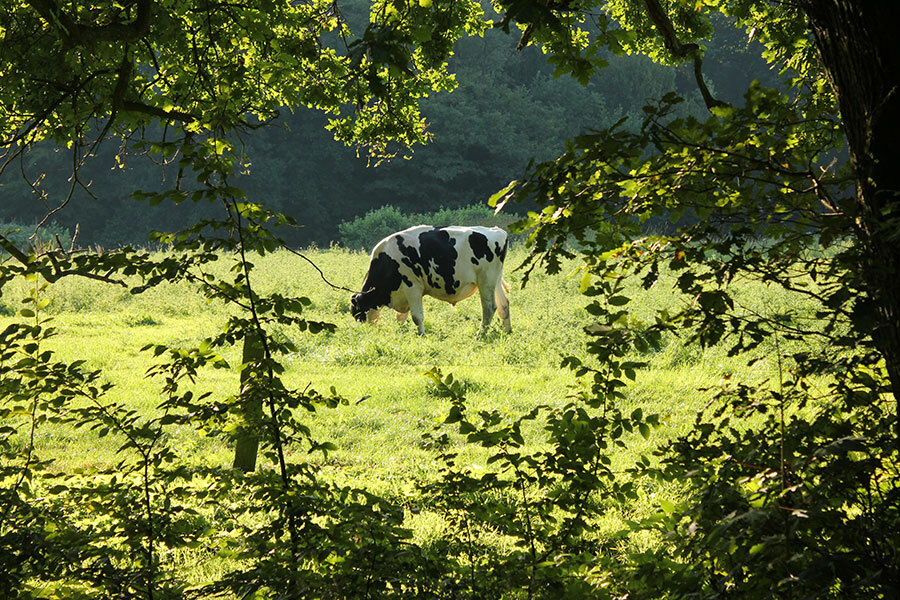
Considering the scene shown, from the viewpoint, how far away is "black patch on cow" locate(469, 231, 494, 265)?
15930mm

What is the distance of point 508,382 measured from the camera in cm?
1056

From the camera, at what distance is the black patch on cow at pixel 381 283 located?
15.4 meters

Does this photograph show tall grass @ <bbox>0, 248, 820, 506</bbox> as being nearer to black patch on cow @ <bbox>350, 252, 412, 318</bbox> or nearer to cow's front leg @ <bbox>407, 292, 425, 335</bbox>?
cow's front leg @ <bbox>407, 292, 425, 335</bbox>

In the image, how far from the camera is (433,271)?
15.7 meters

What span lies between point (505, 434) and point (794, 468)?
40.5 inches

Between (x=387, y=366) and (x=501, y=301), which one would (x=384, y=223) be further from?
(x=387, y=366)

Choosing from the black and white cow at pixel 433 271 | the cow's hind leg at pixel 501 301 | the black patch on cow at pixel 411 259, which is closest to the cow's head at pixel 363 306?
the black and white cow at pixel 433 271

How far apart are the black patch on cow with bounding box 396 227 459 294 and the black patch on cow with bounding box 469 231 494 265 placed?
0.36 metres

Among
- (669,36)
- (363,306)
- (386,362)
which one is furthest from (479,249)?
(669,36)

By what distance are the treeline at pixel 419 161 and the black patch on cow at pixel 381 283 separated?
115 feet

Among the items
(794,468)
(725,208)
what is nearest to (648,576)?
(794,468)

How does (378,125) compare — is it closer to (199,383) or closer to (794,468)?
(199,383)

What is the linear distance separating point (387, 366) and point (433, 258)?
4.08 meters

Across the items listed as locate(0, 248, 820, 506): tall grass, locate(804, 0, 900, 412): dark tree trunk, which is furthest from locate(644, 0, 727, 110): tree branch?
locate(0, 248, 820, 506): tall grass
